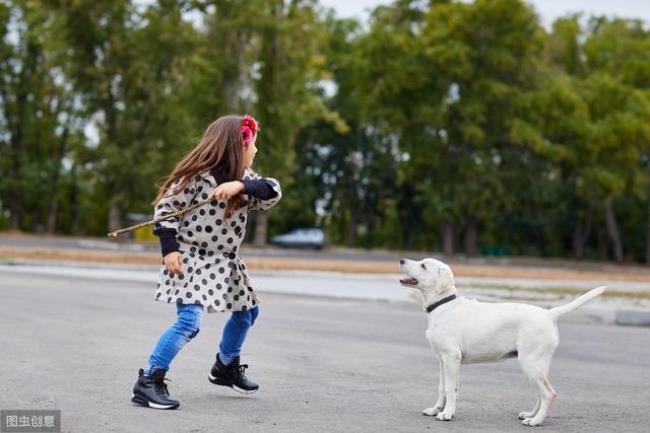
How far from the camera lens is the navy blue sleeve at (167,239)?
235 inches

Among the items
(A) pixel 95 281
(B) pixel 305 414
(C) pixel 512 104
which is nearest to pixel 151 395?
(B) pixel 305 414

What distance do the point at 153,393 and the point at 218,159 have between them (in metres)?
1.50

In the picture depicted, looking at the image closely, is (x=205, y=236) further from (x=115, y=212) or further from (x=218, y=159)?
(x=115, y=212)

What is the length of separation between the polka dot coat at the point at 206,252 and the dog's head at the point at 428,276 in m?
0.97

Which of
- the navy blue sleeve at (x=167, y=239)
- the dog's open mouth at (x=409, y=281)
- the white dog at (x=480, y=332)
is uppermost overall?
the navy blue sleeve at (x=167, y=239)

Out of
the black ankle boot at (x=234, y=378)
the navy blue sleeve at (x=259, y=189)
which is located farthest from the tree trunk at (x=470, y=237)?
the navy blue sleeve at (x=259, y=189)

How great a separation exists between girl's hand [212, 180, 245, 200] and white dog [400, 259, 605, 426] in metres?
1.12

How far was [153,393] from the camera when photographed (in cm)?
598

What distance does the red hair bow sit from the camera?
626 cm

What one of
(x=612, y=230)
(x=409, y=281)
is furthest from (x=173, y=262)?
(x=612, y=230)

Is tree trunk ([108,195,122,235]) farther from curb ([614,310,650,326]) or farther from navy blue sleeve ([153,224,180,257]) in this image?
navy blue sleeve ([153,224,180,257])

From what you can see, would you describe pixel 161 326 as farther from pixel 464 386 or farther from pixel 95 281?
pixel 95 281

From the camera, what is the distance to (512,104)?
4259 centimetres

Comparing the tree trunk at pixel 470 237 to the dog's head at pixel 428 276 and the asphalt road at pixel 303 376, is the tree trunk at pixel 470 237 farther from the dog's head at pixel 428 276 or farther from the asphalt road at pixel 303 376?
the dog's head at pixel 428 276
